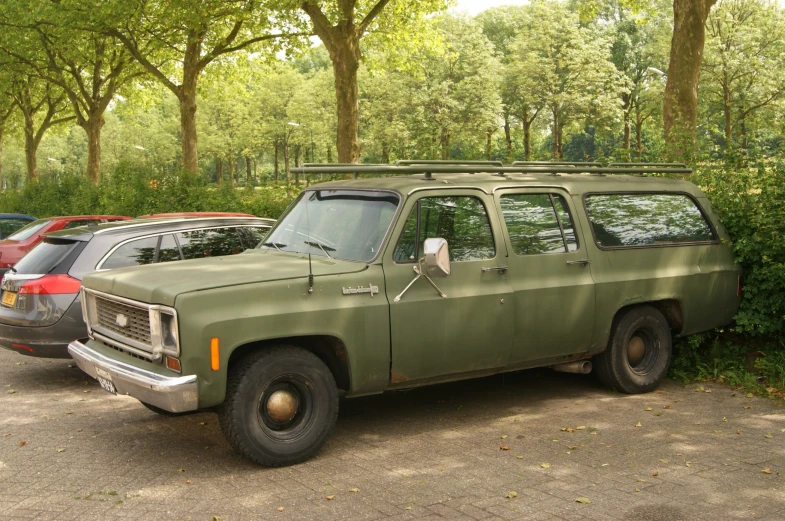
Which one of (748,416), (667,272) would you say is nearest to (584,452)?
A: (748,416)

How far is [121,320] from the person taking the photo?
632 centimetres

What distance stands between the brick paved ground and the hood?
125cm

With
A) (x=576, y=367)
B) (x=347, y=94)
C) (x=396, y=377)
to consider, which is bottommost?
(x=576, y=367)

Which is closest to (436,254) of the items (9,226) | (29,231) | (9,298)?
(9,298)

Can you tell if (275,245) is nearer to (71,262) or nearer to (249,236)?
(249,236)

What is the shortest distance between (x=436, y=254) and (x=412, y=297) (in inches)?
20.8

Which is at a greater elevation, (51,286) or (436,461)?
(51,286)

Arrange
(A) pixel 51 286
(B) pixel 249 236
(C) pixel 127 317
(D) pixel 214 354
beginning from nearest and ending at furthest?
(D) pixel 214 354 → (C) pixel 127 317 → (A) pixel 51 286 → (B) pixel 249 236

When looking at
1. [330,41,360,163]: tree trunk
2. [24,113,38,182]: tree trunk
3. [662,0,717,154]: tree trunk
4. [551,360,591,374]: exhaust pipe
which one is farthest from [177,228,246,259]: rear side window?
[24,113,38,182]: tree trunk

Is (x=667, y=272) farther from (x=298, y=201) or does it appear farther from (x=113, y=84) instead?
(x=113, y=84)

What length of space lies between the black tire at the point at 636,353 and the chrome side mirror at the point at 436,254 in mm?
2372

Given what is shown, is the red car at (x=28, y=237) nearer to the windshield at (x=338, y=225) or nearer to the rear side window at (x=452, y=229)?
the windshield at (x=338, y=225)

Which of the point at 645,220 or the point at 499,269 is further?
the point at 645,220

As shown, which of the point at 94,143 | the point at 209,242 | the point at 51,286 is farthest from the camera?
the point at 94,143
